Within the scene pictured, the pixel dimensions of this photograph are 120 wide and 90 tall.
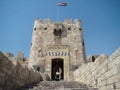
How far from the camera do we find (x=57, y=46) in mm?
17203

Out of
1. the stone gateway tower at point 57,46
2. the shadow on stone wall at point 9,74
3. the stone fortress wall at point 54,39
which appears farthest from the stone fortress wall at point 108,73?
the stone fortress wall at point 54,39

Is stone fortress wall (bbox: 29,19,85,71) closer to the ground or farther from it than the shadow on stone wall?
farther from it

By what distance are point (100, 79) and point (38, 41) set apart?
12.1 m

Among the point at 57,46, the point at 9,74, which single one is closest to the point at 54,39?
the point at 57,46

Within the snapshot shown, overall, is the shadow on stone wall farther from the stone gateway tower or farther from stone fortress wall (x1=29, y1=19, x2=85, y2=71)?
stone fortress wall (x1=29, y1=19, x2=85, y2=71)

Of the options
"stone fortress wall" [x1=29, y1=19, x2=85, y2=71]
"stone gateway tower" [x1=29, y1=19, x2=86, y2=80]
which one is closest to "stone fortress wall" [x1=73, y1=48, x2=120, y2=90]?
"stone gateway tower" [x1=29, y1=19, x2=86, y2=80]

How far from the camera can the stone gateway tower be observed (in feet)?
54.3

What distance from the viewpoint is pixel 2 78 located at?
5.51m

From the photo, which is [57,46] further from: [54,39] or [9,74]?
[9,74]

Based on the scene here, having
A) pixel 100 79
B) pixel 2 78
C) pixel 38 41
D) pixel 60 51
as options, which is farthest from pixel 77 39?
pixel 2 78

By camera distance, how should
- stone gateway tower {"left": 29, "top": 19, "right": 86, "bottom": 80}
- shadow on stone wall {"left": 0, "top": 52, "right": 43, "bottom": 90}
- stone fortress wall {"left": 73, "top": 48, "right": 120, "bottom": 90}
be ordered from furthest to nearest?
stone gateway tower {"left": 29, "top": 19, "right": 86, "bottom": 80} < shadow on stone wall {"left": 0, "top": 52, "right": 43, "bottom": 90} < stone fortress wall {"left": 73, "top": 48, "right": 120, "bottom": 90}

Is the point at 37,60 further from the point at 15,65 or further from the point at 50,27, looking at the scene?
the point at 15,65

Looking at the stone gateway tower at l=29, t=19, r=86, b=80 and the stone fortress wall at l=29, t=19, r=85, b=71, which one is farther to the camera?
the stone fortress wall at l=29, t=19, r=85, b=71

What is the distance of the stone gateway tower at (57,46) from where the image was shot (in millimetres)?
16558
